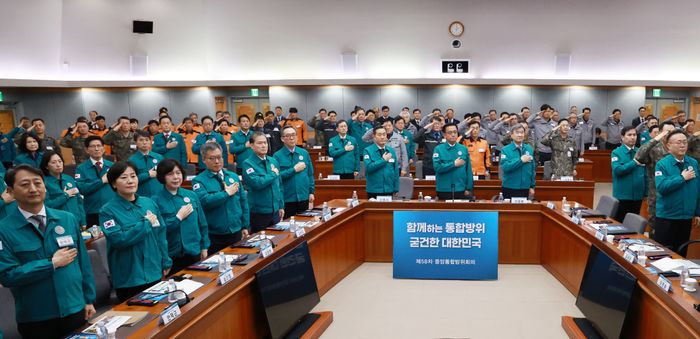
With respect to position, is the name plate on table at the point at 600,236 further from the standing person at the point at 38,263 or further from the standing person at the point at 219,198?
the standing person at the point at 38,263

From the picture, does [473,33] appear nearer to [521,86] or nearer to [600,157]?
[521,86]

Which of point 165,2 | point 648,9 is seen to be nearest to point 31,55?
point 165,2

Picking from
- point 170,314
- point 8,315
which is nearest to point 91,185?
point 8,315

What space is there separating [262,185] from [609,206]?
3801mm

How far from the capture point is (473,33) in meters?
13.1

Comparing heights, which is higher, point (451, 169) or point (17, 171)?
point (17, 171)

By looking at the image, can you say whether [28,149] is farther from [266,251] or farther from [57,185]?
[266,251]

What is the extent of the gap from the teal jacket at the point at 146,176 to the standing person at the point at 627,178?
5.48 metres

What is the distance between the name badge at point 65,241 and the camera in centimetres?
286

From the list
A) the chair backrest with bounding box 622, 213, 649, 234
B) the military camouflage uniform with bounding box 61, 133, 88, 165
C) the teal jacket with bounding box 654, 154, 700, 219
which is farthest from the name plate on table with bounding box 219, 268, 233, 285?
the military camouflage uniform with bounding box 61, 133, 88, 165

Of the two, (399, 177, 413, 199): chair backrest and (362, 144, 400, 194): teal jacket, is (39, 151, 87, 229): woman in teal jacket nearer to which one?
(362, 144, 400, 194): teal jacket

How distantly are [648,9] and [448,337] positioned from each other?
12.4 meters

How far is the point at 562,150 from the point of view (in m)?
7.42

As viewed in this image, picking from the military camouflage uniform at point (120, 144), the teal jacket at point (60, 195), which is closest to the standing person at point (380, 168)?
the teal jacket at point (60, 195)
